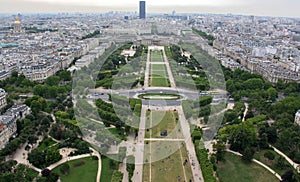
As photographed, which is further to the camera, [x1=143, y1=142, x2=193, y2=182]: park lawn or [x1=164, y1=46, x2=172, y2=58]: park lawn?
[x1=164, y1=46, x2=172, y2=58]: park lawn

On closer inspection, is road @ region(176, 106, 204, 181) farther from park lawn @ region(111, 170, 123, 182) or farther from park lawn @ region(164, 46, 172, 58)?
park lawn @ region(164, 46, 172, 58)

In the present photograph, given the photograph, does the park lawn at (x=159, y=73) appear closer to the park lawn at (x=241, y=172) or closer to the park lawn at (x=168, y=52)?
the park lawn at (x=168, y=52)

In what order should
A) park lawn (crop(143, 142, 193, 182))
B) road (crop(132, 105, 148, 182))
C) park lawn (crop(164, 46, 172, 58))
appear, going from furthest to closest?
park lawn (crop(164, 46, 172, 58)) → road (crop(132, 105, 148, 182)) → park lawn (crop(143, 142, 193, 182))

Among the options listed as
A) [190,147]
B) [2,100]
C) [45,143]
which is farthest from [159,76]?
[45,143]

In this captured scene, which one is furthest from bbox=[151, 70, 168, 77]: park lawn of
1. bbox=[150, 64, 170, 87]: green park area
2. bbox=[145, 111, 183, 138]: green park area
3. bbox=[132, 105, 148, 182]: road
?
bbox=[132, 105, 148, 182]: road

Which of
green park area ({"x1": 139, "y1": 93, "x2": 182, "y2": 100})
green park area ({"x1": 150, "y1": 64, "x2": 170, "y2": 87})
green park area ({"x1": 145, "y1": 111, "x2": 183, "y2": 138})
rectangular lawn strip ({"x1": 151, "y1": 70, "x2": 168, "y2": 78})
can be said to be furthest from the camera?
rectangular lawn strip ({"x1": 151, "y1": 70, "x2": 168, "y2": 78})

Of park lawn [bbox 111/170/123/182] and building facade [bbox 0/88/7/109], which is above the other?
building facade [bbox 0/88/7/109]

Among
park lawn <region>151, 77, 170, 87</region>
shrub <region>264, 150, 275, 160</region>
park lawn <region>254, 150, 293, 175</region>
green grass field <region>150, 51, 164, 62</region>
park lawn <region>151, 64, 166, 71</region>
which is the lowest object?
park lawn <region>254, 150, 293, 175</region>

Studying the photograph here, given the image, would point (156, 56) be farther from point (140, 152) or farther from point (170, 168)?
point (170, 168)
